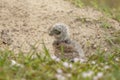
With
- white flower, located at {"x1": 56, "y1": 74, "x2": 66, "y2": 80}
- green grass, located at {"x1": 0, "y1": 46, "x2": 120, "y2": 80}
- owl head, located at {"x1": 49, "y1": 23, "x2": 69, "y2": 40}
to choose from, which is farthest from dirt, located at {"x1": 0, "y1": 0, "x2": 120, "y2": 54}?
white flower, located at {"x1": 56, "y1": 74, "x2": 66, "y2": 80}

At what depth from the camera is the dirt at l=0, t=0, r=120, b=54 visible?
867cm

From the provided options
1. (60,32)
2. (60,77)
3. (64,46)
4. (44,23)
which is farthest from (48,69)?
(44,23)

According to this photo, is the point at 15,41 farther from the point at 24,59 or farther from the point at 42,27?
the point at 24,59

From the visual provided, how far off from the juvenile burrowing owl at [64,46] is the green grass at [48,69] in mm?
396

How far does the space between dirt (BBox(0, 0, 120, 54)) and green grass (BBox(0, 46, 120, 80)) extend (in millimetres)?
1520

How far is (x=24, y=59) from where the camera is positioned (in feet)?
22.1

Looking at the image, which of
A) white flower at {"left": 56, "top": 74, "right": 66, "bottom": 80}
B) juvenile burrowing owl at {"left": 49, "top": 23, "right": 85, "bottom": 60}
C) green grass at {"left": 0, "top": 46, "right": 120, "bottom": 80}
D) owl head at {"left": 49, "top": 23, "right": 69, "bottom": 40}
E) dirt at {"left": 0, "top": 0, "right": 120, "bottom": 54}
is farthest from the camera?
dirt at {"left": 0, "top": 0, "right": 120, "bottom": 54}

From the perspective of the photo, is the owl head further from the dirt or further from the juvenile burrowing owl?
the dirt

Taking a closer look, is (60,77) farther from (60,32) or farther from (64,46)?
(60,32)

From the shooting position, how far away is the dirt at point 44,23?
28.5ft

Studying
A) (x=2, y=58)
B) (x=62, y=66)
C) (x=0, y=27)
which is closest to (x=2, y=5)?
(x=0, y=27)

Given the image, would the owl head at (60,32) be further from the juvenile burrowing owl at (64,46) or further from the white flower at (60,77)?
the white flower at (60,77)

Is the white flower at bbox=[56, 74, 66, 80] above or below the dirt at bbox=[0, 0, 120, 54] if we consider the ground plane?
above

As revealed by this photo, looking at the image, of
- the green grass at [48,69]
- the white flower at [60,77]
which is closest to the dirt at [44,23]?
the green grass at [48,69]
